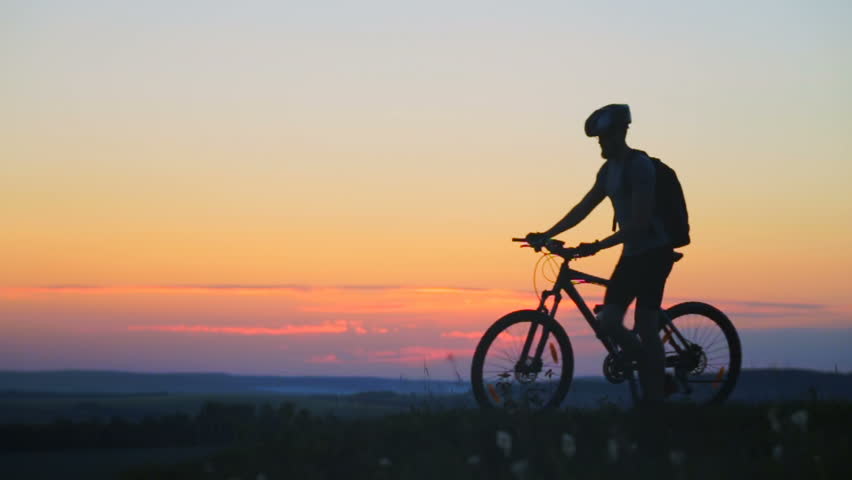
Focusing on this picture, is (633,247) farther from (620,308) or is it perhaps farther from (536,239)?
(536,239)

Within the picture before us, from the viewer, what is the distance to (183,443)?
33.1ft

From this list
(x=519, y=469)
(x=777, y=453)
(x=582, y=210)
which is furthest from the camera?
(x=582, y=210)

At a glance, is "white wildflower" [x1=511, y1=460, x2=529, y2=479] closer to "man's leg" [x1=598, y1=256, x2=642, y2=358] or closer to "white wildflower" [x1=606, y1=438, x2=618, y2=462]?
"white wildflower" [x1=606, y1=438, x2=618, y2=462]

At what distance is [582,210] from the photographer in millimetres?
9688

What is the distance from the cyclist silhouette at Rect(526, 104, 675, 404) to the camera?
875cm

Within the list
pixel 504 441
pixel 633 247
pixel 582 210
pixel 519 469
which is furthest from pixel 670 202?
pixel 519 469

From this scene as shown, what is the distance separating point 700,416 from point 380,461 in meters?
2.73

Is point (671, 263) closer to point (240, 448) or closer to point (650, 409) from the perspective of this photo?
point (650, 409)

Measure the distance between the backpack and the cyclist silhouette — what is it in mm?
56

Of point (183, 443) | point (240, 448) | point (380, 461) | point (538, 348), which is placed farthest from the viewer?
point (183, 443)

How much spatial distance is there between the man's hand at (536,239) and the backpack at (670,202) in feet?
3.64

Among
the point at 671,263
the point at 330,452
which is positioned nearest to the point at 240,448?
the point at 330,452

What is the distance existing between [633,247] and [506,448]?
2.66 m

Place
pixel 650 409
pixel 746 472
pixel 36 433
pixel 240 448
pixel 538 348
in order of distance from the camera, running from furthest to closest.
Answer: pixel 36 433 < pixel 538 348 < pixel 650 409 < pixel 240 448 < pixel 746 472
